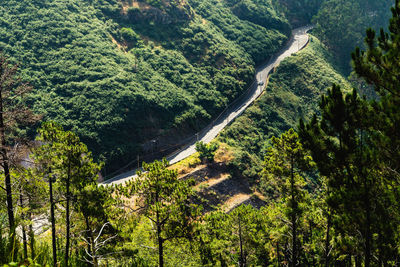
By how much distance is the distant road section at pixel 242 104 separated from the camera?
157 ft

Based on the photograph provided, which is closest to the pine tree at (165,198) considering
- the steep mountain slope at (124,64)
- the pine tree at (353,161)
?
the pine tree at (353,161)

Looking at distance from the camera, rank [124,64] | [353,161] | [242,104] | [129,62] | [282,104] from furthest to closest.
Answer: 1. [282,104]
2. [242,104]
3. [129,62]
4. [124,64]
5. [353,161]

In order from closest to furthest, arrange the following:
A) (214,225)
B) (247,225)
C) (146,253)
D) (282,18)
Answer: (146,253)
(247,225)
(214,225)
(282,18)

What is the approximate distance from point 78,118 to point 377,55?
4397 centimetres

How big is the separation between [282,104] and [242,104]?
9238 mm

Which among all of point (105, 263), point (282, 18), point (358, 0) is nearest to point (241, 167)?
point (105, 263)

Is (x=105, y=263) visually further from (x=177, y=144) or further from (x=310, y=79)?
(x=310, y=79)

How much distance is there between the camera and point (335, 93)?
39.2 feet

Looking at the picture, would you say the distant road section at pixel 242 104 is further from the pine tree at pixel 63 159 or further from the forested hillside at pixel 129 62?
the pine tree at pixel 63 159

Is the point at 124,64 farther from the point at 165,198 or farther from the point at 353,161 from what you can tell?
the point at 353,161

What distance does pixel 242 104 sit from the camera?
6500 cm

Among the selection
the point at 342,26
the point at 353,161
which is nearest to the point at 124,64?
the point at 353,161

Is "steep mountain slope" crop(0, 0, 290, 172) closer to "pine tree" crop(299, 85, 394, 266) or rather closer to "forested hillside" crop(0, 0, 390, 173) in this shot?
"forested hillside" crop(0, 0, 390, 173)

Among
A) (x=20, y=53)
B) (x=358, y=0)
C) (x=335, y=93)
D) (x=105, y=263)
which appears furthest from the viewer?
(x=358, y=0)
